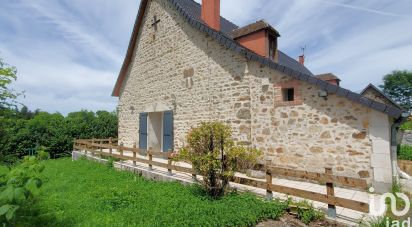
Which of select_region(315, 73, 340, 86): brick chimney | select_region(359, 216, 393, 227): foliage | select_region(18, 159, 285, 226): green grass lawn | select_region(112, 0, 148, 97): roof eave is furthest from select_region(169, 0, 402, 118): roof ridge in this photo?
select_region(315, 73, 340, 86): brick chimney

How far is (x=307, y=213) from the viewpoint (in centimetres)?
452

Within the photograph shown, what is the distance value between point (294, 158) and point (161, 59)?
7.13 m

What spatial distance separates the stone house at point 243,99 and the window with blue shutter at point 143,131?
47 mm

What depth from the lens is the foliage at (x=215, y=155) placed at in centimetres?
545

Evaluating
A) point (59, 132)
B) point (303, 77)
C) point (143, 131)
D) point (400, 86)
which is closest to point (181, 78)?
point (143, 131)

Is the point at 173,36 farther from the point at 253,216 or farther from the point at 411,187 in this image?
the point at 411,187

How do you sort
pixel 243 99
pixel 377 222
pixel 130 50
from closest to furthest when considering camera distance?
pixel 377 222, pixel 243 99, pixel 130 50

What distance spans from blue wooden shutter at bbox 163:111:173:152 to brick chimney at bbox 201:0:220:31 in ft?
12.8

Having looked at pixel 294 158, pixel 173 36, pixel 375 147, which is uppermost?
pixel 173 36

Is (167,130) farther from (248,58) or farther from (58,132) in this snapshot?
(58,132)

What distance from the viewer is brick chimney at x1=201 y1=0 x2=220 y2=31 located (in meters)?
9.77

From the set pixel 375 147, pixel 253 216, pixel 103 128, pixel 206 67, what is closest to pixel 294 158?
pixel 375 147

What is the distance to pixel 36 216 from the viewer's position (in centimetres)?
492

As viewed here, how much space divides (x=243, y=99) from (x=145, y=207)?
175 inches
